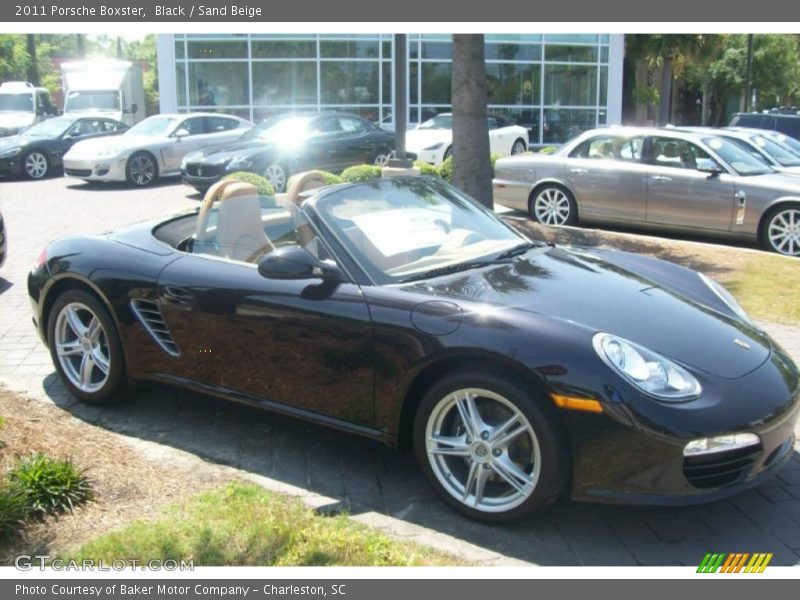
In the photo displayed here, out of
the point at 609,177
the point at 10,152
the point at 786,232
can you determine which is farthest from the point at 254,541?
the point at 10,152

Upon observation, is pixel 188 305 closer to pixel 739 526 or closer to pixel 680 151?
pixel 739 526

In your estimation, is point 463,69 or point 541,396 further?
point 463,69

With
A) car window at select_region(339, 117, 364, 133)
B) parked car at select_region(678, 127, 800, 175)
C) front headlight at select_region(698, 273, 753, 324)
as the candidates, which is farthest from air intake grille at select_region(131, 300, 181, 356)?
car window at select_region(339, 117, 364, 133)

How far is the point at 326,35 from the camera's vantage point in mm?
27344

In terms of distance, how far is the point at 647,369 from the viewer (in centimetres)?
369

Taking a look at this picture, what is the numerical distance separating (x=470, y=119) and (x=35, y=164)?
13340 millimetres

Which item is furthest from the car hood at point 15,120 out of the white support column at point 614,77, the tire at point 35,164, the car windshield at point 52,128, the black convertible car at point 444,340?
the black convertible car at point 444,340

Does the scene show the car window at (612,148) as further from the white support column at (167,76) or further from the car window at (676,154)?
the white support column at (167,76)

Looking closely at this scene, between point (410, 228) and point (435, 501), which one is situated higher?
point (410, 228)

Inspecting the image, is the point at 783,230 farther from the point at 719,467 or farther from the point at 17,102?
the point at 17,102

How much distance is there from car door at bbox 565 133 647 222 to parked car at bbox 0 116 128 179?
1072 centimetres

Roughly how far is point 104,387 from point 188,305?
92 centimetres

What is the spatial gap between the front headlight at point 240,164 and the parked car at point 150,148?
3290 mm
